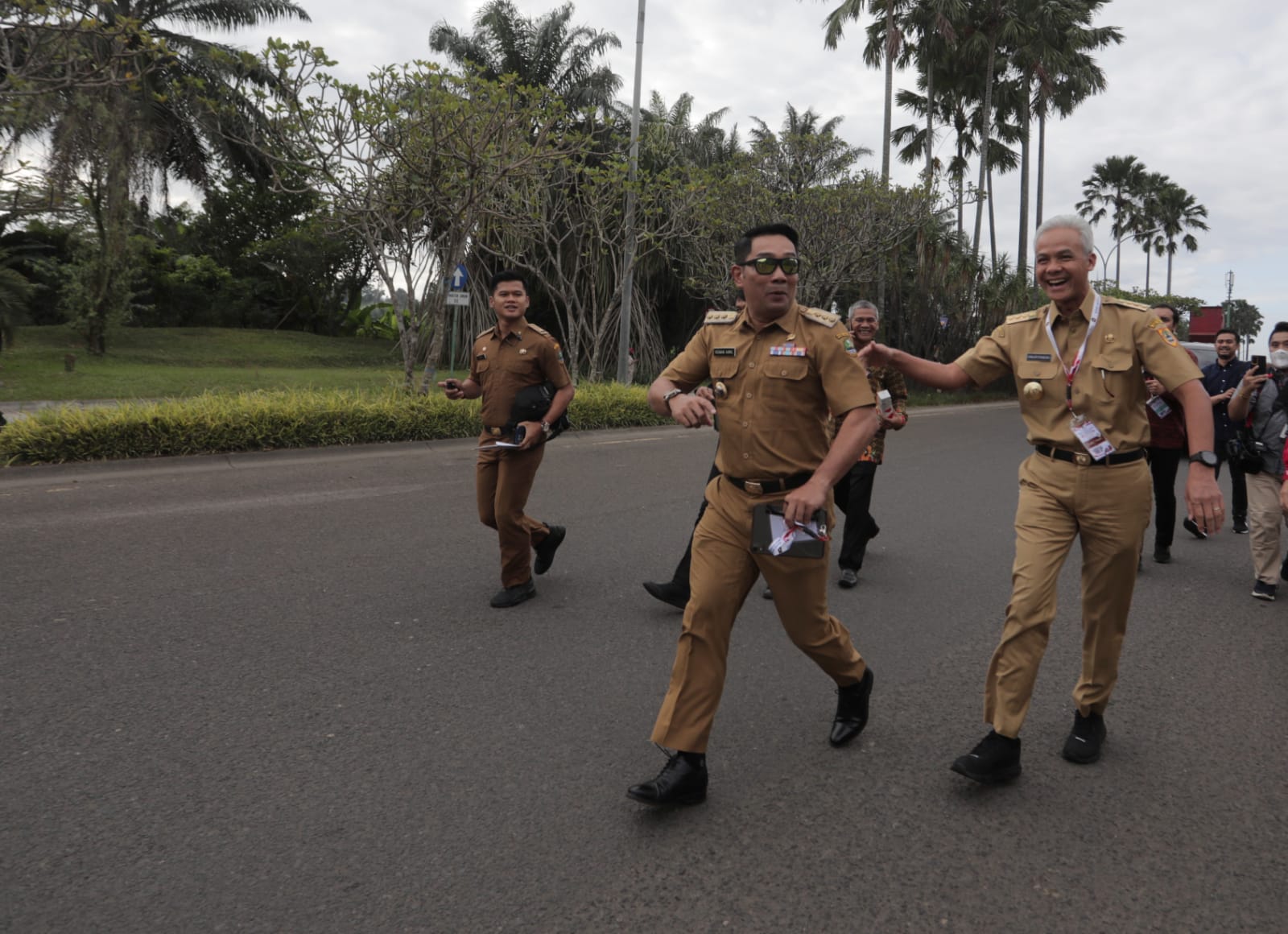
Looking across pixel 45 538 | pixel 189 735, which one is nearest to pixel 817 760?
pixel 189 735

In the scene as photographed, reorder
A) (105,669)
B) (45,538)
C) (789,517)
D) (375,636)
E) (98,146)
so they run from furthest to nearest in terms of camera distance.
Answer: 1. (98,146)
2. (45,538)
3. (375,636)
4. (105,669)
5. (789,517)

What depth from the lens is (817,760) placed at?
11.0 ft

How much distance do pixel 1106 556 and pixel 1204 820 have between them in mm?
871

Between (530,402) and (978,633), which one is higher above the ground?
(530,402)

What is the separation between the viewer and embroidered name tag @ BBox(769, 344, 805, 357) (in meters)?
3.09

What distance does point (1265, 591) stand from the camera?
580 cm

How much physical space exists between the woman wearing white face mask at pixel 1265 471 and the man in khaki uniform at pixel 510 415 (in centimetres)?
409

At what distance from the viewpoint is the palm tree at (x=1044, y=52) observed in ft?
109

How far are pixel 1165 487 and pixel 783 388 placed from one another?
495 cm

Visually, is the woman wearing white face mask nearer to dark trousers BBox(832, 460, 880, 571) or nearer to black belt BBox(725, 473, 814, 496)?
dark trousers BBox(832, 460, 880, 571)

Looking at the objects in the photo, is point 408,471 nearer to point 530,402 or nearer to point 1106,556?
point 530,402

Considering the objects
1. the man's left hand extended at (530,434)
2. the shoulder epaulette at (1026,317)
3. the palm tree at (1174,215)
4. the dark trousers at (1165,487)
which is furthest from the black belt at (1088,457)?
the palm tree at (1174,215)

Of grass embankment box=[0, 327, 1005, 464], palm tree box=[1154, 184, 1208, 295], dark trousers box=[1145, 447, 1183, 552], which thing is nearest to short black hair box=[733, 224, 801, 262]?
dark trousers box=[1145, 447, 1183, 552]

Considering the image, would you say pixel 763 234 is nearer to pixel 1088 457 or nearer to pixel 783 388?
pixel 783 388
